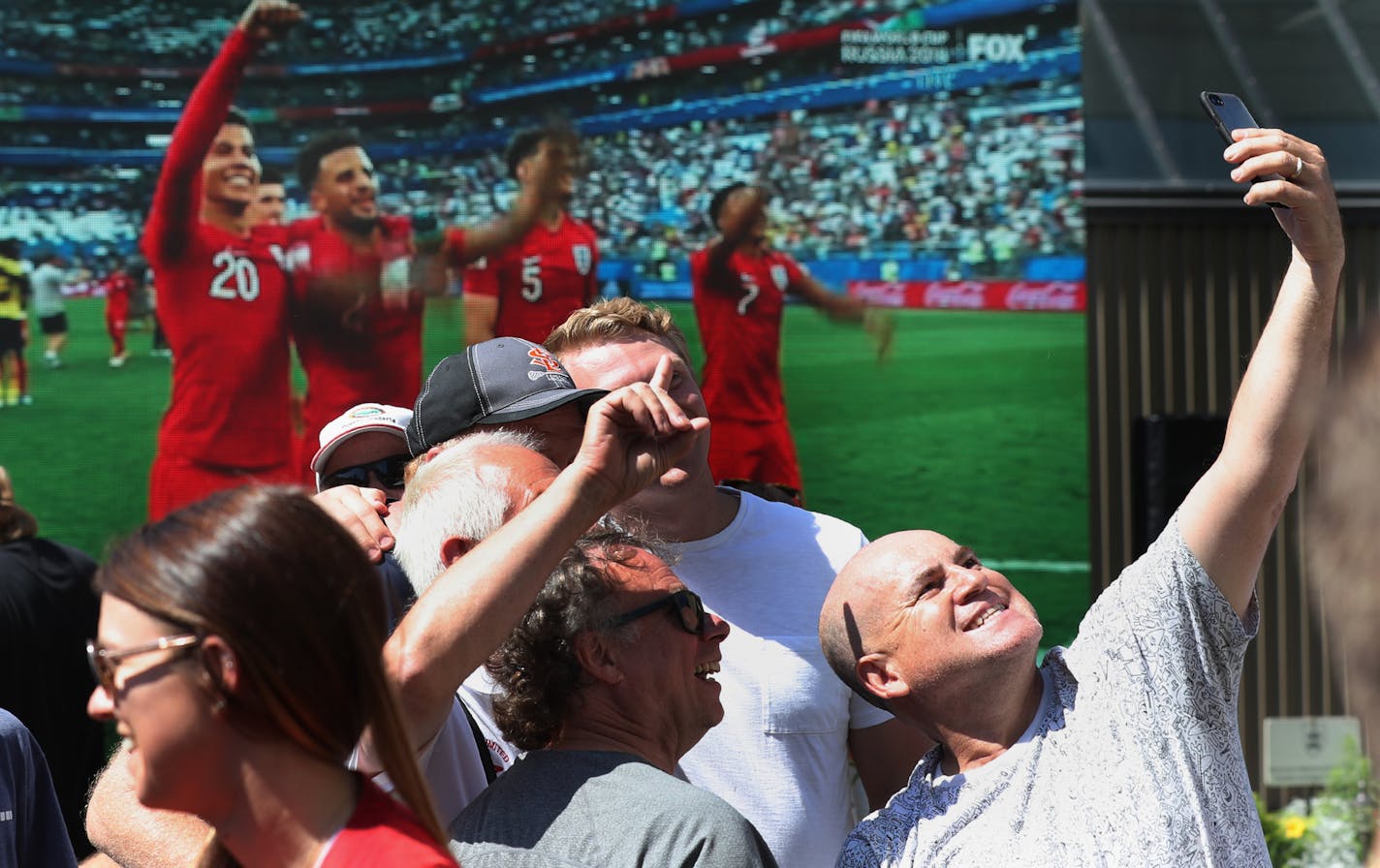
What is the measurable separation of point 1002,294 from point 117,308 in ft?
11.2

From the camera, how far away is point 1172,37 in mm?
5984

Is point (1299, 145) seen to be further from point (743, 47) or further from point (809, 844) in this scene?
point (743, 47)

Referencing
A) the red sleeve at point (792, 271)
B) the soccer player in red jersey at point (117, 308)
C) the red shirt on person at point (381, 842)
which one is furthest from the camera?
the red sleeve at point (792, 271)

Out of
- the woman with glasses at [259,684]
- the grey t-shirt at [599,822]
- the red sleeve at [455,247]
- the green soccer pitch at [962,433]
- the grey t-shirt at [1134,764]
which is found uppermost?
the woman with glasses at [259,684]

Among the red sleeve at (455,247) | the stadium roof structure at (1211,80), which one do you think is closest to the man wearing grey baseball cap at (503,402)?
the red sleeve at (455,247)

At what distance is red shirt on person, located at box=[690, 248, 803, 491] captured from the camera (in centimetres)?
557

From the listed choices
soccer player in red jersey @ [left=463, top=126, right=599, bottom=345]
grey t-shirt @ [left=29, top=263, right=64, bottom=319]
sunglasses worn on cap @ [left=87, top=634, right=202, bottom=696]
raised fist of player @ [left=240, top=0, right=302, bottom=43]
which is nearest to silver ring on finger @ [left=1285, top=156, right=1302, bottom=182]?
sunglasses worn on cap @ [left=87, top=634, right=202, bottom=696]

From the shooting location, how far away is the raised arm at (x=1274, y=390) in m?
1.80

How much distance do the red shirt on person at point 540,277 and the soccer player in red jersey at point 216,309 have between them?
768 millimetres

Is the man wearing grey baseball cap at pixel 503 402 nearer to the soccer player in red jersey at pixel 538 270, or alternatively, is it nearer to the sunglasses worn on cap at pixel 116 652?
the sunglasses worn on cap at pixel 116 652

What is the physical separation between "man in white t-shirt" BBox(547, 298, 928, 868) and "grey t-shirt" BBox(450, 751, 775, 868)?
0.59 m

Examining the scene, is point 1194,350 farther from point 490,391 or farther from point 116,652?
point 116,652

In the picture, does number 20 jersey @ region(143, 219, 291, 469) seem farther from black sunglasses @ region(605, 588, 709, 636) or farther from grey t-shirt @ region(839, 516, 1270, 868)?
grey t-shirt @ region(839, 516, 1270, 868)

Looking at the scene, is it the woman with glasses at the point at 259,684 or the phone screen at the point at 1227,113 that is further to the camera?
the phone screen at the point at 1227,113
